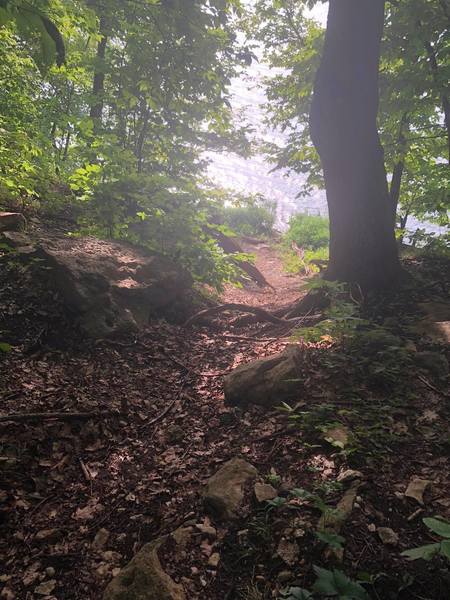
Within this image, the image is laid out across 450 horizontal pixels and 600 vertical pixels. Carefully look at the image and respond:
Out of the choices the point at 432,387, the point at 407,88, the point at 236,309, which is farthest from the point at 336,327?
the point at 407,88

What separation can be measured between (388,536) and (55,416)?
2.77m

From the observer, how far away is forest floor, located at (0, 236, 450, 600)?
2127 millimetres

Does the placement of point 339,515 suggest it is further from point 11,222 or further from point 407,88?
point 407,88

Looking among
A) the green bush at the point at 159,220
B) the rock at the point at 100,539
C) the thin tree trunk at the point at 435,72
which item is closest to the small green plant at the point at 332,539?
the rock at the point at 100,539

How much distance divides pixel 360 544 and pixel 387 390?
1.89 meters

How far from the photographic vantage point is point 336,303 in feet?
17.3

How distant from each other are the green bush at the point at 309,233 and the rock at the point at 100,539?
1435 centimetres

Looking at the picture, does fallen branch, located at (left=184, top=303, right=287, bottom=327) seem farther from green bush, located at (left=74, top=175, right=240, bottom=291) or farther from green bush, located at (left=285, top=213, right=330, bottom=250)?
green bush, located at (left=285, top=213, right=330, bottom=250)

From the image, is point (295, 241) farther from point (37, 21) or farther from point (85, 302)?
point (37, 21)

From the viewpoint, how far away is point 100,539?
2482 millimetres

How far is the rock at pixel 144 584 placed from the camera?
1945 mm

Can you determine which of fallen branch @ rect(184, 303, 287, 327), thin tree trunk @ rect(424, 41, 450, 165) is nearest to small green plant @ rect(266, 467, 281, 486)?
fallen branch @ rect(184, 303, 287, 327)

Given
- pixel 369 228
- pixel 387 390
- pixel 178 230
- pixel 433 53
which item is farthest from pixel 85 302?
pixel 433 53

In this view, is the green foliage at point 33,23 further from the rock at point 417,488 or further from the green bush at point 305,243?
the green bush at point 305,243
